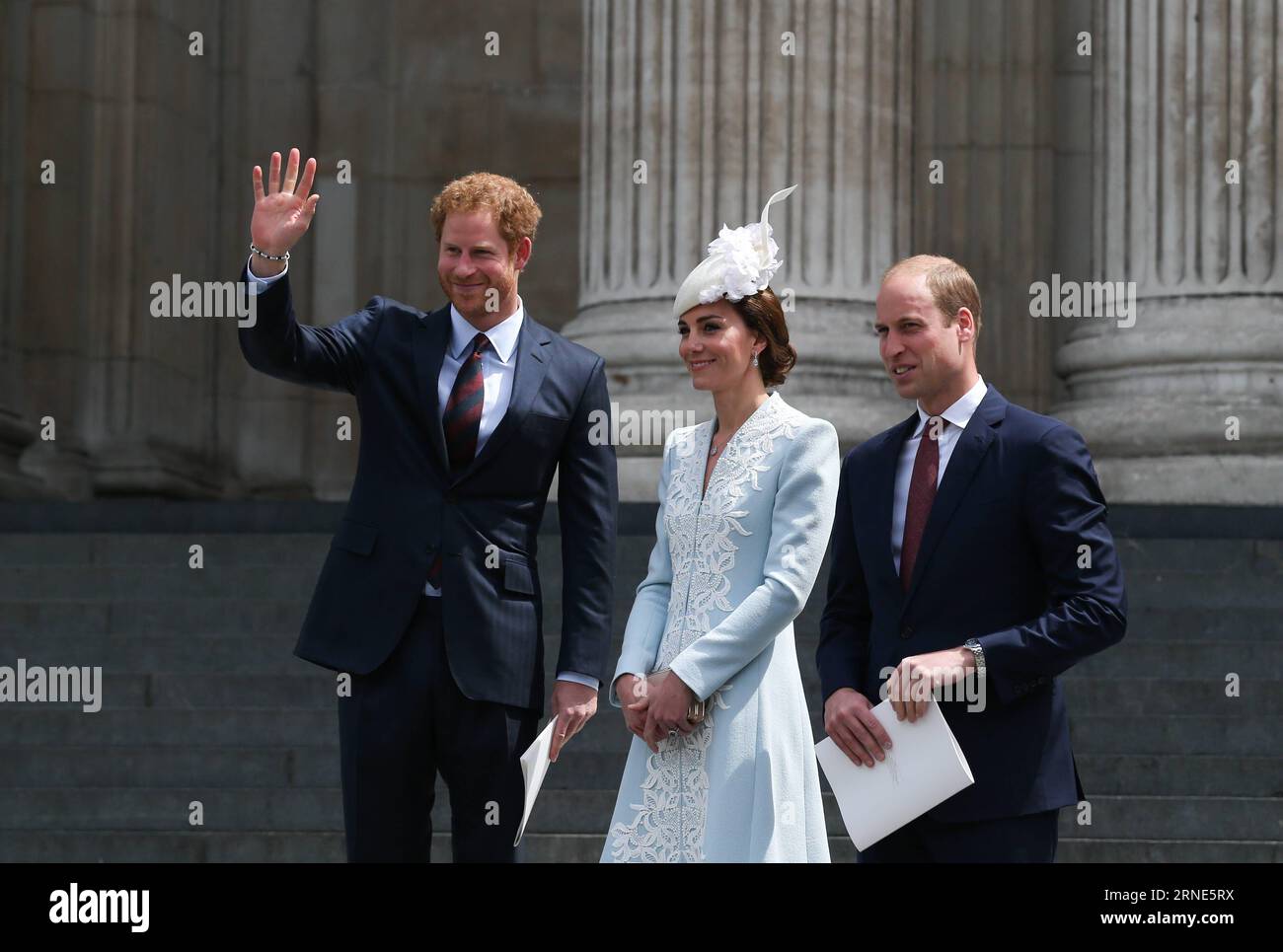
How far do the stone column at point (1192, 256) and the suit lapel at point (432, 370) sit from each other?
7004 millimetres

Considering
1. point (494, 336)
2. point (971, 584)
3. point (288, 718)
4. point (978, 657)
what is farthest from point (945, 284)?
point (288, 718)

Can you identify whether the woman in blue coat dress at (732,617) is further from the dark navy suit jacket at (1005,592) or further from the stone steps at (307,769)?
the stone steps at (307,769)

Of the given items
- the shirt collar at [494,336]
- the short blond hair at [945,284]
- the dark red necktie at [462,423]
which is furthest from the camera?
the shirt collar at [494,336]

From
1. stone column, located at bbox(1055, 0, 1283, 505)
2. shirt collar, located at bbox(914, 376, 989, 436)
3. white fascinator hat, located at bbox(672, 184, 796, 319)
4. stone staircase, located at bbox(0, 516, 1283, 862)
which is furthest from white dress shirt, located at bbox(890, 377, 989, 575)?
stone column, located at bbox(1055, 0, 1283, 505)

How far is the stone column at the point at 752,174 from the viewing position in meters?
11.8

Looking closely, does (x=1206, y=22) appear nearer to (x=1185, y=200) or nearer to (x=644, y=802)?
(x=1185, y=200)

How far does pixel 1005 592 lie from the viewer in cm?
455

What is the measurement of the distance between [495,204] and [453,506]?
2.27 feet

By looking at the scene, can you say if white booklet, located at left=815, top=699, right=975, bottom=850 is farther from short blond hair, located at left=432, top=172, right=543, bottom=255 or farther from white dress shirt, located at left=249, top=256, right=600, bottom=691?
short blond hair, located at left=432, top=172, right=543, bottom=255

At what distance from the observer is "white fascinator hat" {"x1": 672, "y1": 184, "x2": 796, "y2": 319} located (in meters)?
4.83

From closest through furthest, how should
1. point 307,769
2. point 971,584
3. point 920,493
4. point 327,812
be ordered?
1. point 971,584
2. point 920,493
3. point 327,812
4. point 307,769

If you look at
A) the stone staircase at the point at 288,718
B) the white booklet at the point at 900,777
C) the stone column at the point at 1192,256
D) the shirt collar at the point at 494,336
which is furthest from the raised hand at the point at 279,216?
the stone column at the point at 1192,256

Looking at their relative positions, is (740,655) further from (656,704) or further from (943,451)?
(943,451)
